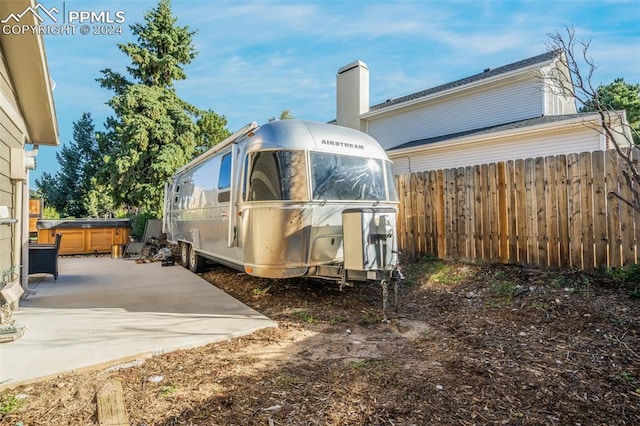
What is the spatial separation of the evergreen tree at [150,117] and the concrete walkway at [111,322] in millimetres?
10617

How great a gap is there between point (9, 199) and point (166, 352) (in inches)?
145

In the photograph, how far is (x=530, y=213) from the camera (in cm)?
586

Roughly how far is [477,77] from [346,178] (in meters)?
11.9

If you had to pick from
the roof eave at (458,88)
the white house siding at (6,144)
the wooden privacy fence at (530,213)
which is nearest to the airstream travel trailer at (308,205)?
the wooden privacy fence at (530,213)

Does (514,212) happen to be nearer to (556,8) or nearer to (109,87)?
(556,8)

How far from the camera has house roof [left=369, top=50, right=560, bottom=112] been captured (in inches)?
500

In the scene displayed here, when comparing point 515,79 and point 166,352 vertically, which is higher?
point 515,79

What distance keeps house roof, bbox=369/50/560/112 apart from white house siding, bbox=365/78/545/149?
47 cm

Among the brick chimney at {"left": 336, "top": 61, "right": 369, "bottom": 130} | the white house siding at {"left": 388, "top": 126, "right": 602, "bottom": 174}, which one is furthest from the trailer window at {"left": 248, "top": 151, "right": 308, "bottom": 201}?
the brick chimney at {"left": 336, "top": 61, "right": 369, "bottom": 130}

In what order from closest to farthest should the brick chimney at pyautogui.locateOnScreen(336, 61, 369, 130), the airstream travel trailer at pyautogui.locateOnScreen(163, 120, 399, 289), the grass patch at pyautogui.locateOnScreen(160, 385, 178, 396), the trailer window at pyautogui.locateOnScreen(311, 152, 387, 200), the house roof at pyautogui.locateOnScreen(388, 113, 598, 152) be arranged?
the grass patch at pyautogui.locateOnScreen(160, 385, 178, 396)
the airstream travel trailer at pyautogui.locateOnScreen(163, 120, 399, 289)
the trailer window at pyautogui.locateOnScreen(311, 152, 387, 200)
the house roof at pyautogui.locateOnScreen(388, 113, 598, 152)
the brick chimney at pyautogui.locateOnScreen(336, 61, 369, 130)

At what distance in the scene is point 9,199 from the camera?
509cm

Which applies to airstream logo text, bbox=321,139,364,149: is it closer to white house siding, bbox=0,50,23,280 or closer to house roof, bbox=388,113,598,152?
white house siding, bbox=0,50,23,280

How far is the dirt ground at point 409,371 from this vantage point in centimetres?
241

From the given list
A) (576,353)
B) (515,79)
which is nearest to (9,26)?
(576,353)
